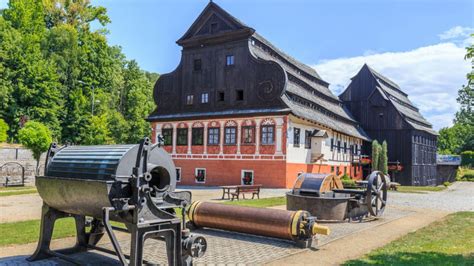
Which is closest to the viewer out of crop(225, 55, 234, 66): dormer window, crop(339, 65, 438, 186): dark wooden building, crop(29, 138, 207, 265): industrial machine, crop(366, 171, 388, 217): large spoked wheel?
crop(29, 138, 207, 265): industrial machine

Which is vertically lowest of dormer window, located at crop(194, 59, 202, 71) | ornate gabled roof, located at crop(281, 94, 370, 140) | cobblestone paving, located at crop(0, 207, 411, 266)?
cobblestone paving, located at crop(0, 207, 411, 266)

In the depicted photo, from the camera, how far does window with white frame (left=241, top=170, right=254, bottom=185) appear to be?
31438 millimetres

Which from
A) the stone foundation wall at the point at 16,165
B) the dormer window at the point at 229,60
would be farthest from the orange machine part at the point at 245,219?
the dormer window at the point at 229,60

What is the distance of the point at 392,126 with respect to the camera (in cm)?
4850

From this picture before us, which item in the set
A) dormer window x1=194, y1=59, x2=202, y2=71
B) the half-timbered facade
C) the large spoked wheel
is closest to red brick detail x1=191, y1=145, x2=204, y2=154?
the half-timbered facade

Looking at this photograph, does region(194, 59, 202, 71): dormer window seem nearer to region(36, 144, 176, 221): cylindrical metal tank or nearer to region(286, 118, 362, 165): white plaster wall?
region(286, 118, 362, 165): white plaster wall

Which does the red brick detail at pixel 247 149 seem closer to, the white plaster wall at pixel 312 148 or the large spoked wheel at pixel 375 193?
the white plaster wall at pixel 312 148

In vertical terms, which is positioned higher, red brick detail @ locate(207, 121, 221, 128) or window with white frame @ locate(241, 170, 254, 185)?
red brick detail @ locate(207, 121, 221, 128)

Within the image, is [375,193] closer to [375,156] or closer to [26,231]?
[26,231]

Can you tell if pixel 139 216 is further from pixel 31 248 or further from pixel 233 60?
pixel 233 60

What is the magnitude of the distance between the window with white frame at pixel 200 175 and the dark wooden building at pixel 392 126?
2438 centimetres

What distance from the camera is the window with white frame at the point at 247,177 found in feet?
103

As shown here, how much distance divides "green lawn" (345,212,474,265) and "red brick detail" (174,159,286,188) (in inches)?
675

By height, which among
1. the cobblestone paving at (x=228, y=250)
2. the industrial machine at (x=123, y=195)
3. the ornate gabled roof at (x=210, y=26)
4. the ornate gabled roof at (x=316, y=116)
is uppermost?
the ornate gabled roof at (x=210, y=26)
